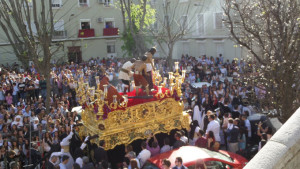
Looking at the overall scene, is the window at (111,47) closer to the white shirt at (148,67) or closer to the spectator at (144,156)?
the white shirt at (148,67)

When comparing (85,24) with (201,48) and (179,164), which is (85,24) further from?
(179,164)

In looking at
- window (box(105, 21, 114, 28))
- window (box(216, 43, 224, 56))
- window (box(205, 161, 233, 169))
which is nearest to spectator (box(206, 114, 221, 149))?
window (box(205, 161, 233, 169))

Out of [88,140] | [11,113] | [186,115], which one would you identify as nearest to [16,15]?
[11,113]

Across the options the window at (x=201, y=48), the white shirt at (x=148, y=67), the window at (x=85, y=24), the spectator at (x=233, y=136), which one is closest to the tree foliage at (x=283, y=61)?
the spectator at (x=233, y=136)

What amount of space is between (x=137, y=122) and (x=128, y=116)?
0.35 metres

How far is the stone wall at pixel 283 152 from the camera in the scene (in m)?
2.77

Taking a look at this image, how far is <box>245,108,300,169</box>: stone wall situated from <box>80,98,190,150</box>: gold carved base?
6.56 metres

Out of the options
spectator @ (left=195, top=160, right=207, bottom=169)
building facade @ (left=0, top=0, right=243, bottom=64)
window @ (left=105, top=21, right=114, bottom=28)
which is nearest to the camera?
spectator @ (left=195, top=160, right=207, bottom=169)

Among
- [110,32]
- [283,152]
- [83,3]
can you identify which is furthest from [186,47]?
[283,152]

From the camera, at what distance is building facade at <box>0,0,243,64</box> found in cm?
2808

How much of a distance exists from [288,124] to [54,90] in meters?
15.6

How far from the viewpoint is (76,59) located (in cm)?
3256

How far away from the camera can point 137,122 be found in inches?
378

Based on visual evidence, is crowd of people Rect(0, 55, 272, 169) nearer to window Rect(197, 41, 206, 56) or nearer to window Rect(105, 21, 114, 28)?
window Rect(197, 41, 206, 56)
